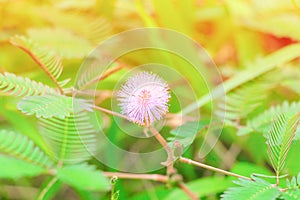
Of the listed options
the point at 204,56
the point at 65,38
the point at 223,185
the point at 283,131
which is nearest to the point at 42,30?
the point at 65,38

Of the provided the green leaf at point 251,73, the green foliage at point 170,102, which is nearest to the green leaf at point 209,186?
the green foliage at point 170,102

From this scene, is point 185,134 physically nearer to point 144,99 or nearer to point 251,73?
point 144,99

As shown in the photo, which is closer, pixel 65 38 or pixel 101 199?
pixel 101 199

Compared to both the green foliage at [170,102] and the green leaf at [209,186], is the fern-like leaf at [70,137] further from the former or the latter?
the green leaf at [209,186]

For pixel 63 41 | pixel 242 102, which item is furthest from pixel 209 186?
pixel 63 41

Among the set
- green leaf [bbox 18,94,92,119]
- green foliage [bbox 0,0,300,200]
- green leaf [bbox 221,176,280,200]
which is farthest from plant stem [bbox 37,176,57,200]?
green leaf [bbox 221,176,280,200]

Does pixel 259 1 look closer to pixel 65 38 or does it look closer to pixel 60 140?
pixel 65 38

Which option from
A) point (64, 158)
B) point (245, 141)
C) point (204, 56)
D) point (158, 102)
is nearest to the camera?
point (158, 102)
